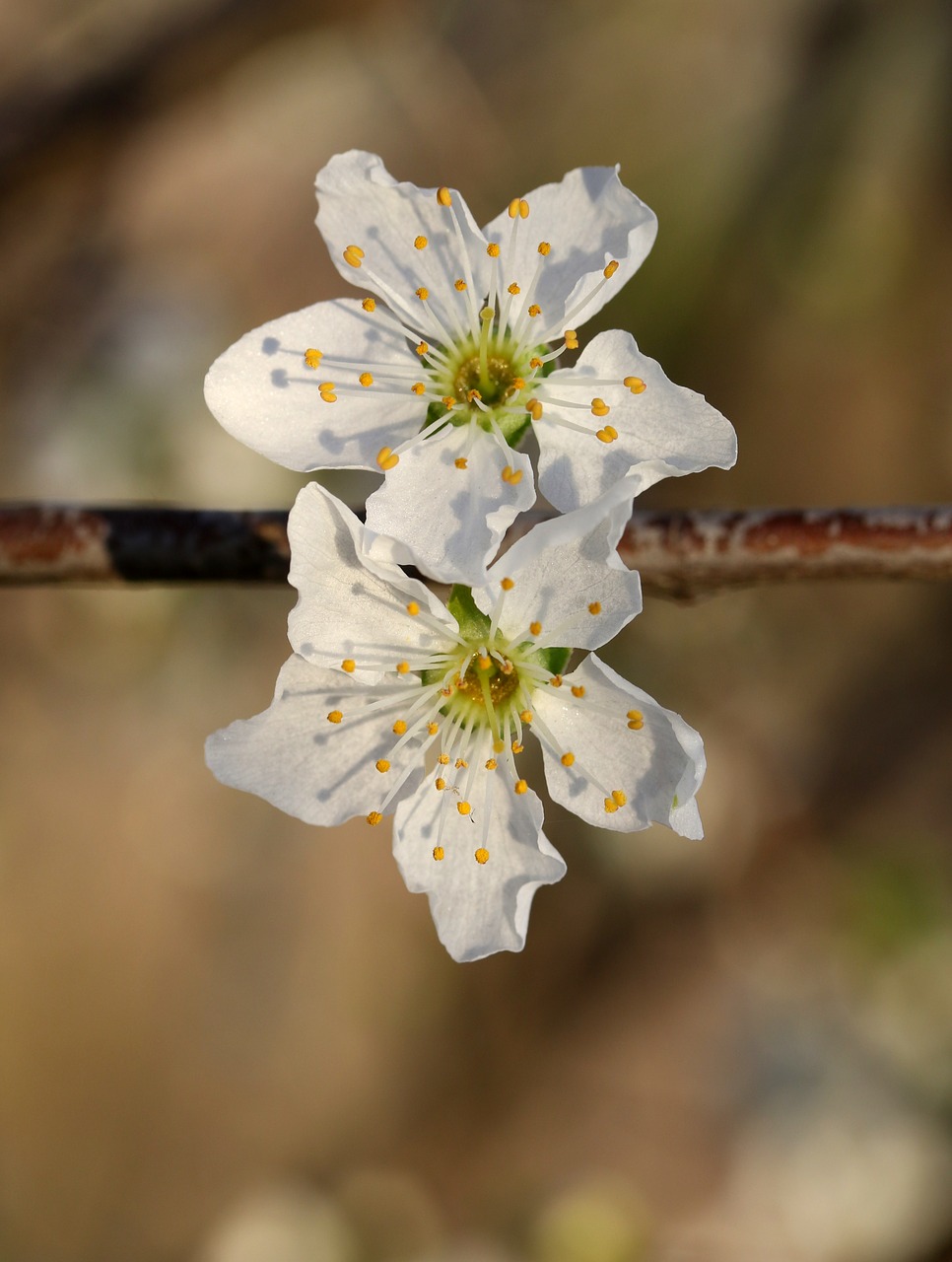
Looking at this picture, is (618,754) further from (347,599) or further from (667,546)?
(347,599)

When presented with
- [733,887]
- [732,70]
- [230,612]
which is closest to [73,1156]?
[230,612]

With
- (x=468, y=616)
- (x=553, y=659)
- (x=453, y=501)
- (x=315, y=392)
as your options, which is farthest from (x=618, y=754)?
(x=315, y=392)

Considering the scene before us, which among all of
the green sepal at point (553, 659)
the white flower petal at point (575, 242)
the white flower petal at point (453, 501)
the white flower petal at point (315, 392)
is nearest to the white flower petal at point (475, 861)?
the green sepal at point (553, 659)

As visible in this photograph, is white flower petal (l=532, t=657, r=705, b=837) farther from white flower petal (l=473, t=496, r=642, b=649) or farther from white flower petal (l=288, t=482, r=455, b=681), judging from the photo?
white flower petal (l=288, t=482, r=455, b=681)

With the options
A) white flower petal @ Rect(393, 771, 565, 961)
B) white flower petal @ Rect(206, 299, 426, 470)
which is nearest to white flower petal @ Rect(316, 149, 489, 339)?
white flower petal @ Rect(206, 299, 426, 470)

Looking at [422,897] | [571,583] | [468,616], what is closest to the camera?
[571,583]
